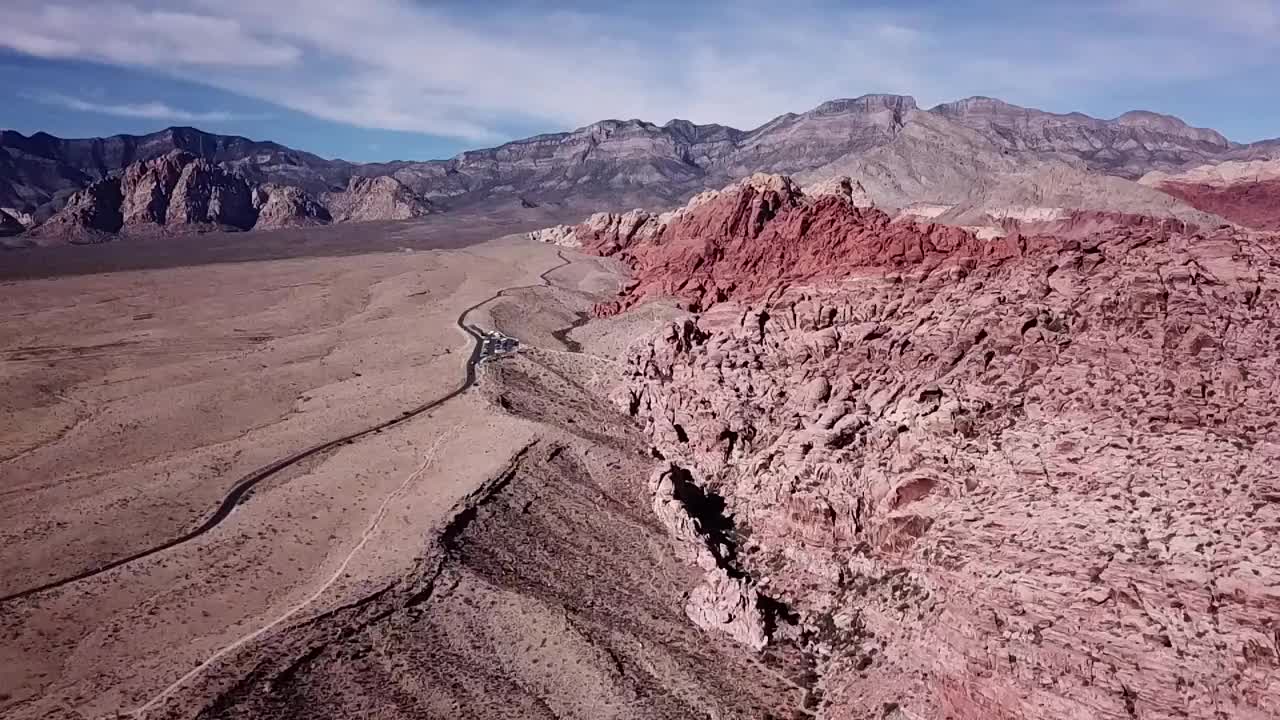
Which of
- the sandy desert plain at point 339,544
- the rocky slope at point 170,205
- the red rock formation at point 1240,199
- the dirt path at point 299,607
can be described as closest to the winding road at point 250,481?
the sandy desert plain at point 339,544

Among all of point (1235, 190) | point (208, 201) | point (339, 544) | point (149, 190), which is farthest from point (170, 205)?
point (1235, 190)

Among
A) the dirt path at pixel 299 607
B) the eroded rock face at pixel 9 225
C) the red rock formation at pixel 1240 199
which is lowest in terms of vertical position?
the dirt path at pixel 299 607

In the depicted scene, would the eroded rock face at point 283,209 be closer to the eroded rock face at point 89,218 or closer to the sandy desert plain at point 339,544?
the eroded rock face at point 89,218

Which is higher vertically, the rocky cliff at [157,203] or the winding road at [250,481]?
the rocky cliff at [157,203]

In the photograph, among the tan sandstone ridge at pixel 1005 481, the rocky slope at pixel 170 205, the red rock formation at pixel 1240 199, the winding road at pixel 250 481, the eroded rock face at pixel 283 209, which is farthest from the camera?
the eroded rock face at pixel 283 209

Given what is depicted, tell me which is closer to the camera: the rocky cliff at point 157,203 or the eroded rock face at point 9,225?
the eroded rock face at point 9,225

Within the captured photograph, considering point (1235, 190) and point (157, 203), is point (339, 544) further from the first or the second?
point (157, 203)

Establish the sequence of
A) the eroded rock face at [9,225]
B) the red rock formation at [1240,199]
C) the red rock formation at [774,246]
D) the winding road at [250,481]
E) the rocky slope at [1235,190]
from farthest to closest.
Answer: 1. the eroded rock face at [9,225]
2. the rocky slope at [1235,190]
3. the red rock formation at [1240,199]
4. the red rock formation at [774,246]
5. the winding road at [250,481]

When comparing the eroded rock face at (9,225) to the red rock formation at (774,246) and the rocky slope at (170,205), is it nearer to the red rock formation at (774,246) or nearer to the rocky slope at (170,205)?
the rocky slope at (170,205)
